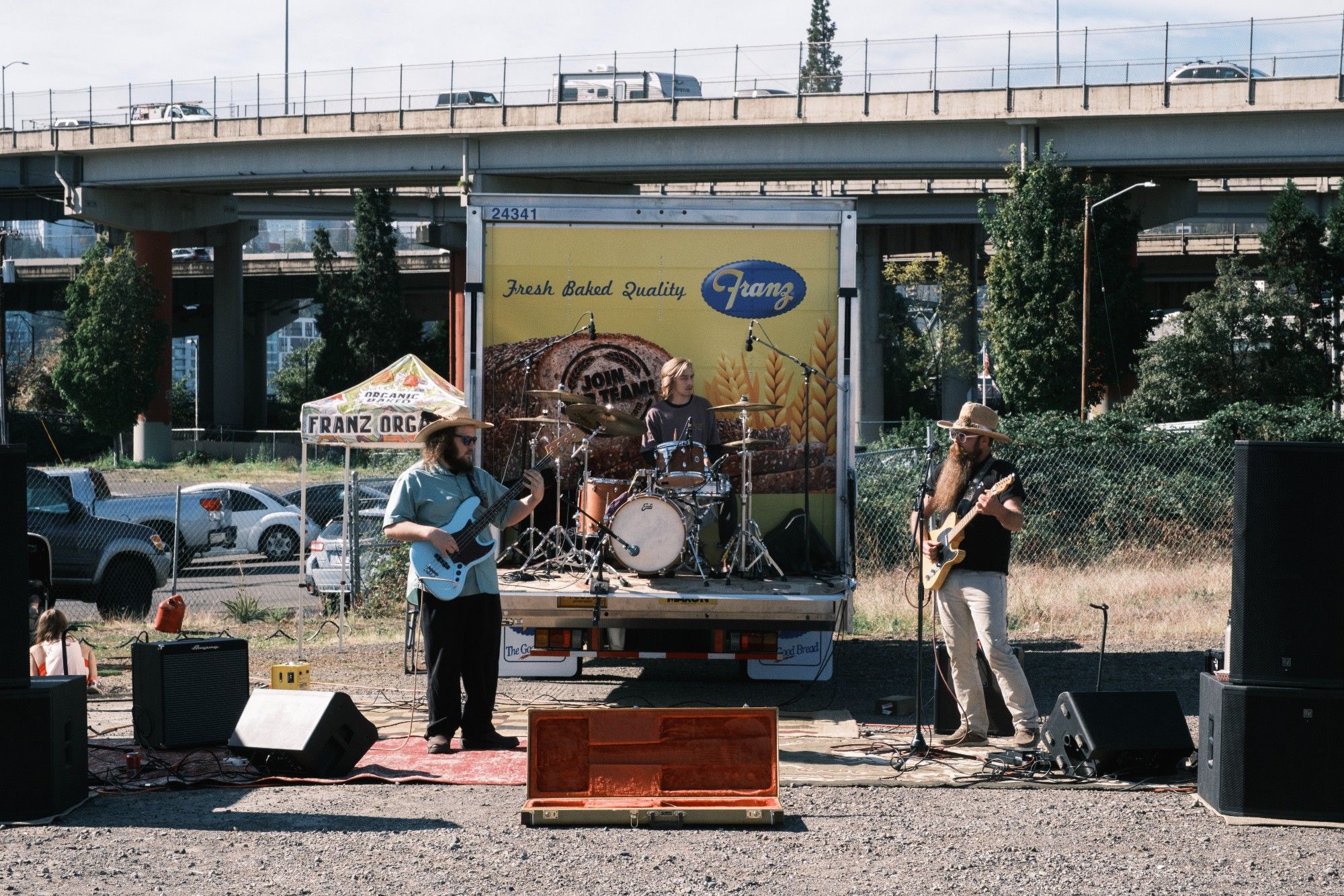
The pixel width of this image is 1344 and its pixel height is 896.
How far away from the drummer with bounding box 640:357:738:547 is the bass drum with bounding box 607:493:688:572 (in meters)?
0.75

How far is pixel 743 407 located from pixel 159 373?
49.3 m

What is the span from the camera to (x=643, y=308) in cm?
1114

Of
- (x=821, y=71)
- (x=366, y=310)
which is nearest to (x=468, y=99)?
(x=821, y=71)

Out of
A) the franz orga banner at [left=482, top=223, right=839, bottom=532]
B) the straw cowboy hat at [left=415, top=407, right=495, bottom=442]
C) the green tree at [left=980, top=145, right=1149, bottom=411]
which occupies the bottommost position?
the straw cowboy hat at [left=415, top=407, right=495, bottom=442]

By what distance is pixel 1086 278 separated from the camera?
1355 inches

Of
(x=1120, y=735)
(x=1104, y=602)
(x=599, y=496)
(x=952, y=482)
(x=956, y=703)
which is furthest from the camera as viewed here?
(x=1104, y=602)

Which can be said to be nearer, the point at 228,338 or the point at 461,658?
the point at 461,658

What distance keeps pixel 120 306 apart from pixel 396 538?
155 feet

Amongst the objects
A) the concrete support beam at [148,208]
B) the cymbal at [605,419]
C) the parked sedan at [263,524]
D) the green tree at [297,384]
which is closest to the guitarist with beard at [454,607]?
the cymbal at [605,419]

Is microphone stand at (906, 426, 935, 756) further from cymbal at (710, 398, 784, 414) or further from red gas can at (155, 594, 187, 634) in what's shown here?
red gas can at (155, 594, 187, 634)

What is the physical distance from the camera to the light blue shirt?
28.2 ft

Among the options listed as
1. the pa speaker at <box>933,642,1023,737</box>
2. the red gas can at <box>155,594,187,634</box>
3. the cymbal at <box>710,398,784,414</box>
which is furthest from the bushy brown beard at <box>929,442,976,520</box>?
the red gas can at <box>155,594,187,634</box>

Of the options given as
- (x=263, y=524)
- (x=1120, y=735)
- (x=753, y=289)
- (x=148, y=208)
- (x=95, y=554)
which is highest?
(x=148, y=208)

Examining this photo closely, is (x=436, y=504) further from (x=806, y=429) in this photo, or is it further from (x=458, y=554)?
(x=806, y=429)
